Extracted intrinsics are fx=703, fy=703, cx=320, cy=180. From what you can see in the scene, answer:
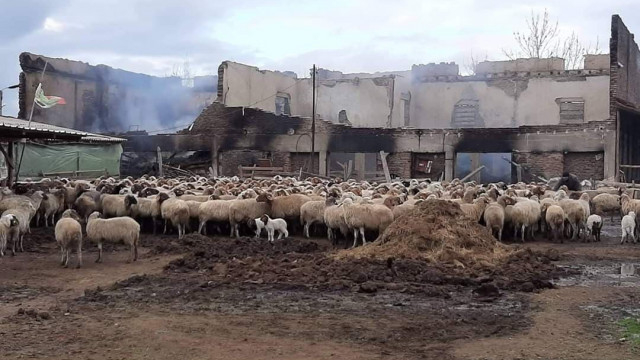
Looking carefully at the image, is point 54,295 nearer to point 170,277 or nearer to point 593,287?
point 170,277

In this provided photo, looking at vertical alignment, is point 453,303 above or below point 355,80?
below

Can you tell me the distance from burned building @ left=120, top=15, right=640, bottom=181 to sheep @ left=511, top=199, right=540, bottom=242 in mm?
14228

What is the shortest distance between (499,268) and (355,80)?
3827 cm

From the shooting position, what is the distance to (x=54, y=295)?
996 centimetres

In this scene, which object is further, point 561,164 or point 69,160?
point 69,160

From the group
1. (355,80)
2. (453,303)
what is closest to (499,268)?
(453,303)

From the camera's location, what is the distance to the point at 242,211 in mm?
16250

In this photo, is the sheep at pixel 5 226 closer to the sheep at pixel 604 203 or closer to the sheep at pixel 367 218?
the sheep at pixel 367 218

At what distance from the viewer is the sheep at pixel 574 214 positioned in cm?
1664

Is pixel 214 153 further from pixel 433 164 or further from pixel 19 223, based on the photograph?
pixel 19 223

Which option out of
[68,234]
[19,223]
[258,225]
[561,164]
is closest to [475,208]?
[258,225]

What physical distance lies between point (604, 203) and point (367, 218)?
33.2 ft

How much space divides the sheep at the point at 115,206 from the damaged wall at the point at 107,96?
25936mm

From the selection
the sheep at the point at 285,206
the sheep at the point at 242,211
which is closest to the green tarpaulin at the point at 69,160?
the sheep at the point at 242,211
